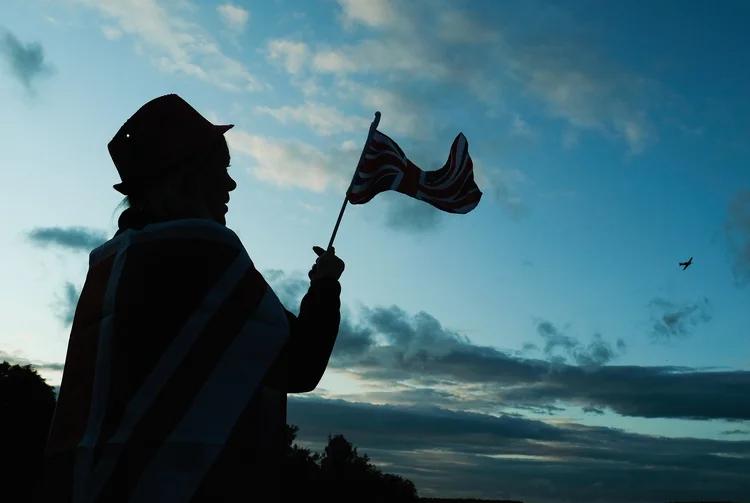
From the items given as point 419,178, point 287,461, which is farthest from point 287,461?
point 419,178

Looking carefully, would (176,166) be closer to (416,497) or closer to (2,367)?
(2,367)

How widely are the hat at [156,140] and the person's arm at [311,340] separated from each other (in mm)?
1045

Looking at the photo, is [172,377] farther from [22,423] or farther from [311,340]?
[22,423]

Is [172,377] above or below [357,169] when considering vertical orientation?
below

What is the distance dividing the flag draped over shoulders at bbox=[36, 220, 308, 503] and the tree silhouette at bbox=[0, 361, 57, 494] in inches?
1584

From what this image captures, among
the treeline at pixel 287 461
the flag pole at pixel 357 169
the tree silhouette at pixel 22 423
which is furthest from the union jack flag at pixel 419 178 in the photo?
the tree silhouette at pixel 22 423

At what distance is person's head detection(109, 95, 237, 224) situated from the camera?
14.7 ft

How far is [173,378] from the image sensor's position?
13.1ft

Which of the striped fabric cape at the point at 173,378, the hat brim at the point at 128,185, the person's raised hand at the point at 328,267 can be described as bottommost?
the striped fabric cape at the point at 173,378

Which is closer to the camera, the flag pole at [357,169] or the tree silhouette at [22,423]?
the flag pole at [357,169]

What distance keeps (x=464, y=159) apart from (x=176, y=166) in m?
7.07

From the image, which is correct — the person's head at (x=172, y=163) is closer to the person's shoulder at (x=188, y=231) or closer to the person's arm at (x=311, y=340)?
the person's shoulder at (x=188, y=231)

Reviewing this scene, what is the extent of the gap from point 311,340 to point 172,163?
1184mm

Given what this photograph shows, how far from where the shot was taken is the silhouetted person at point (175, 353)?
12.7 feet
